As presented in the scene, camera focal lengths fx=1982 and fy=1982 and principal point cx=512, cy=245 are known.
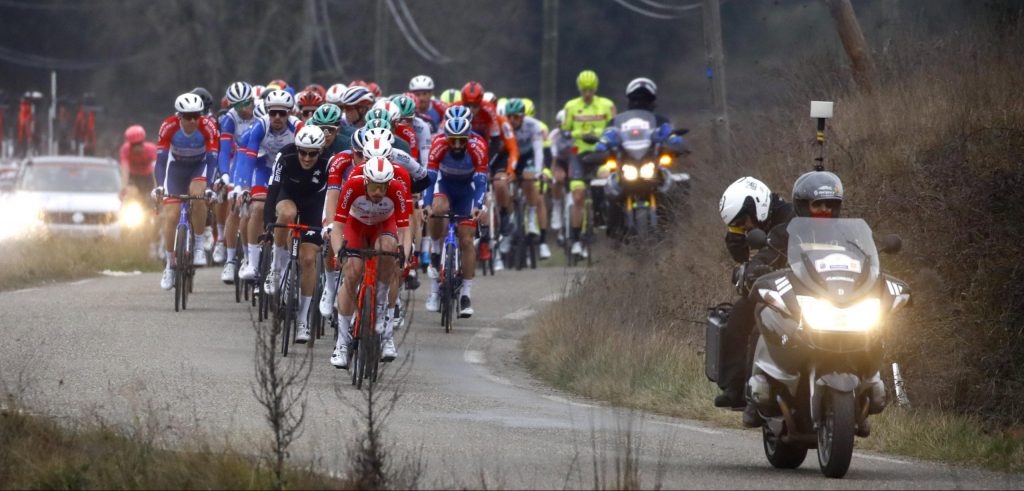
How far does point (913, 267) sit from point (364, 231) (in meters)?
3.91

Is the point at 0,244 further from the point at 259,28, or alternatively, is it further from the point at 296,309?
the point at 259,28

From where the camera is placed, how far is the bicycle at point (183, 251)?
19.3 m

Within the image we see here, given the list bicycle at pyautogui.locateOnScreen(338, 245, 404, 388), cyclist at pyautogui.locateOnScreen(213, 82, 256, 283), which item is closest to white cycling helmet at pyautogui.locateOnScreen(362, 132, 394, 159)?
bicycle at pyautogui.locateOnScreen(338, 245, 404, 388)

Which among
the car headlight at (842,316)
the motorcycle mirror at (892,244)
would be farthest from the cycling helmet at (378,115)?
the car headlight at (842,316)

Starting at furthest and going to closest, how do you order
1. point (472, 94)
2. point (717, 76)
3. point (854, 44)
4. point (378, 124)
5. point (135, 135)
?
1. point (135, 135)
2. point (472, 94)
3. point (717, 76)
4. point (854, 44)
5. point (378, 124)

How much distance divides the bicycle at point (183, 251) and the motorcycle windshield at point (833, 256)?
1048 cm

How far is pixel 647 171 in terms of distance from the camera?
2256cm

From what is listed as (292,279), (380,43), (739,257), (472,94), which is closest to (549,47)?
(380,43)

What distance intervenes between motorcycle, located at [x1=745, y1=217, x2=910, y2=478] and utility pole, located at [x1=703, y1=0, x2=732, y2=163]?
1021 centimetres

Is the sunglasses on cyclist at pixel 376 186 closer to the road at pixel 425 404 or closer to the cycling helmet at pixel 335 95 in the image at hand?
the road at pixel 425 404

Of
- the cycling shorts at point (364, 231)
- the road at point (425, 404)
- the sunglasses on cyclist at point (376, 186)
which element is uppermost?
the sunglasses on cyclist at point (376, 186)

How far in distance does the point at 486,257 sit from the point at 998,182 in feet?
37.7

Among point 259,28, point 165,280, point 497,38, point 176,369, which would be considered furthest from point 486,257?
point 259,28

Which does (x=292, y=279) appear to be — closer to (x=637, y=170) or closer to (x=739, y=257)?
(x=739, y=257)
